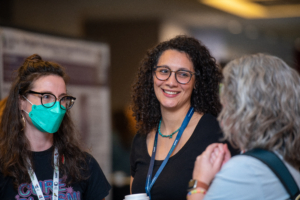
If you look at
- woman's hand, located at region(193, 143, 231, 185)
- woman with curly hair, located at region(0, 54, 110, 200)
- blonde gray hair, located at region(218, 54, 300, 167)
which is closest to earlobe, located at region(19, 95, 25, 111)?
woman with curly hair, located at region(0, 54, 110, 200)

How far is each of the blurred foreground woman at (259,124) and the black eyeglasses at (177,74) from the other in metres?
0.76

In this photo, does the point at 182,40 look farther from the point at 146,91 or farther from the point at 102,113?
the point at 102,113

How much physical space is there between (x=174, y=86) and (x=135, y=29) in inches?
119

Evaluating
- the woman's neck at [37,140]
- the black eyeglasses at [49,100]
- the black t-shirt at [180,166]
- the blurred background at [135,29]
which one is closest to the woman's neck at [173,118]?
the black t-shirt at [180,166]

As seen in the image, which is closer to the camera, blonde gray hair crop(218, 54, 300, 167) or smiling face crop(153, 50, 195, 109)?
blonde gray hair crop(218, 54, 300, 167)

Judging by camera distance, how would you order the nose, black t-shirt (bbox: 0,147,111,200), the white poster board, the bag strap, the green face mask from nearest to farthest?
the bag strap, black t-shirt (bbox: 0,147,111,200), the green face mask, the nose, the white poster board

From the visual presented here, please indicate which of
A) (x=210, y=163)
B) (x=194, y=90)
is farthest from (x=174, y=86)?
(x=210, y=163)

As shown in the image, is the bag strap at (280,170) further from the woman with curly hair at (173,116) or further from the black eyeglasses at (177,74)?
the black eyeglasses at (177,74)

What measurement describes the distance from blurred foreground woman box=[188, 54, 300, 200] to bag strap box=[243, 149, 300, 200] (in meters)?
0.02

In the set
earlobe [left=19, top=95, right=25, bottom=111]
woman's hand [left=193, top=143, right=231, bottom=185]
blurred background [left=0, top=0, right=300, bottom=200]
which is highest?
blurred background [left=0, top=0, right=300, bottom=200]

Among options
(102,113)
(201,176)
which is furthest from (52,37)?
(201,176)

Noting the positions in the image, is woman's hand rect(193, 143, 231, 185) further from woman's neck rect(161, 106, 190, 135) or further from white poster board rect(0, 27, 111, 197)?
white poster board rect(0, 27, 111, 197)

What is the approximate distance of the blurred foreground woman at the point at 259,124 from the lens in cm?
132

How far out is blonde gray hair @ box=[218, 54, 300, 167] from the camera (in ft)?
4.57
